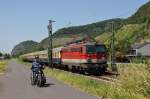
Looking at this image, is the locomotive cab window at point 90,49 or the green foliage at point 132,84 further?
the locomotive cab window at point 90,49

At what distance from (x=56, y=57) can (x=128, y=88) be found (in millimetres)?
48780

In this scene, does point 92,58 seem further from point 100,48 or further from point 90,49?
point 100,48

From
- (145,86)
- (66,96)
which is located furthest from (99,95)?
(145,86)

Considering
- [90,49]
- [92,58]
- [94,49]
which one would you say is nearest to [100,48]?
[94,49]

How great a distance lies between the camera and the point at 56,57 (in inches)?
2576

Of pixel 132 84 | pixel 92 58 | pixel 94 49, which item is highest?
pixel 94 49

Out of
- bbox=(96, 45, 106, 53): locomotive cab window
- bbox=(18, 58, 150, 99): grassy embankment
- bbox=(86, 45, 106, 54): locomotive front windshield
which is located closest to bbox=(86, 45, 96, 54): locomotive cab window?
bbox=(86, 45, 106, 54): locomotive front windshield

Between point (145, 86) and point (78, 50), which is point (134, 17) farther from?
point (145, 86)

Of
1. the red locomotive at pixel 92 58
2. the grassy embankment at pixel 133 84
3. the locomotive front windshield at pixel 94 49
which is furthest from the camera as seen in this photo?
the locomotive front windshield at pixel 94 49

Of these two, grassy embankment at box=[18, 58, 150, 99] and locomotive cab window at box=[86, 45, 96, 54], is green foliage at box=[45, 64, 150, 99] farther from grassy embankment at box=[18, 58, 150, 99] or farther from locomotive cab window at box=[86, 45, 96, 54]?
locomotive cab window at box=[86, 45, 96, 54]

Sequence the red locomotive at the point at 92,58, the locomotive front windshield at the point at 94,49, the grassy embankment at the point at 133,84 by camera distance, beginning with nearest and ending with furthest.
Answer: the grassy embankment at the point at 133,84
the red locomotive at the point at 92,58
the locomotive front windshield at the point at 94,49

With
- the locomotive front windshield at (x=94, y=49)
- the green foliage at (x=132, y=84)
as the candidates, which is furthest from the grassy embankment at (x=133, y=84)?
the locomotive front windshield at (x=94, y=49)

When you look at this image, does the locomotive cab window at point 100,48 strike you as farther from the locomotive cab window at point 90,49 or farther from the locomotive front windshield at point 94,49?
the locomotive cab window at point 90,49

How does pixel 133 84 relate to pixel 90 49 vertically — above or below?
below
